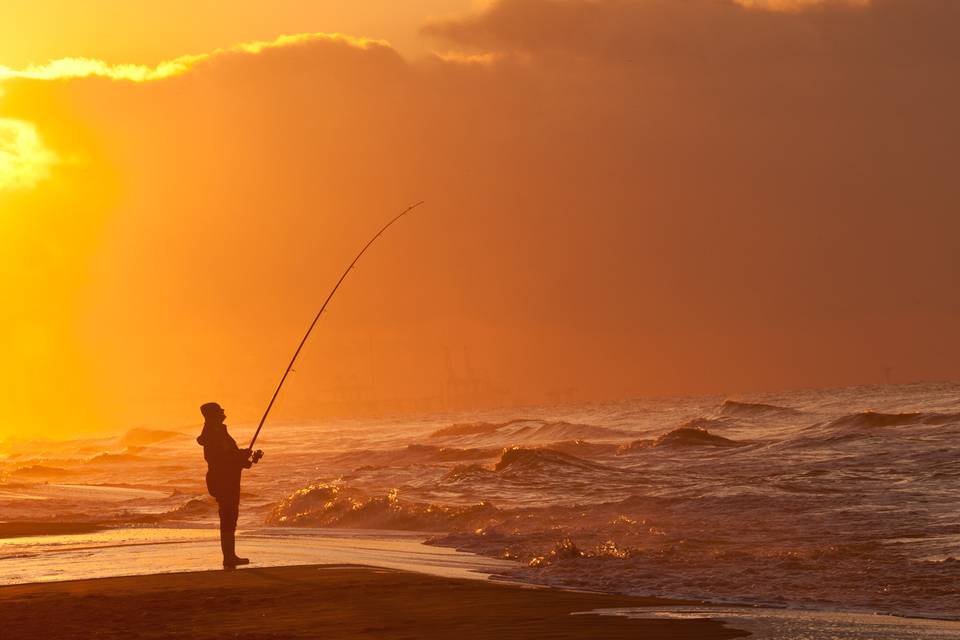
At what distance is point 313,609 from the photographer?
8648mm

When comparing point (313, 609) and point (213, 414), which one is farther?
point (213, 414)

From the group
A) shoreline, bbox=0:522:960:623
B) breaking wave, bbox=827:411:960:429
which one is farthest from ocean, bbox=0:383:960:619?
breaking wave, bbox=827:411:960:429

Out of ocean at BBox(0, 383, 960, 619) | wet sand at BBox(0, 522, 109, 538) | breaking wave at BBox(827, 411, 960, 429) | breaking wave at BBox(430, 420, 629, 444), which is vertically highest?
breaking wave at BBox(430, 420, 629, 444)

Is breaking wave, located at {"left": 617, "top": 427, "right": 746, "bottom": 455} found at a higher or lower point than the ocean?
higher

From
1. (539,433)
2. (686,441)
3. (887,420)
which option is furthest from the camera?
(539,433)

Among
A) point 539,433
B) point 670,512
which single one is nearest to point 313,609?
point 670,512

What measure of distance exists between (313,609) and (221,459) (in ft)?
11.7

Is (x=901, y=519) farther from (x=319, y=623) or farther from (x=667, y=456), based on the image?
(x=667, y=456)

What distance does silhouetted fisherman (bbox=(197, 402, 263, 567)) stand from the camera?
1180cm

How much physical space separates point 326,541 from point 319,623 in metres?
7.29

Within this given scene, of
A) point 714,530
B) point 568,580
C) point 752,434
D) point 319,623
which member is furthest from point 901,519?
point 752,434

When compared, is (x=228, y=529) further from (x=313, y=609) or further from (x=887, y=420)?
(x=887, y=420)

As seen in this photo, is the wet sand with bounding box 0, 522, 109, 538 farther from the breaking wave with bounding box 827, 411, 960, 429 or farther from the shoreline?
the breaking wave with bounding box 827, 411, 960, 429

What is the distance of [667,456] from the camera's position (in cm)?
3077
